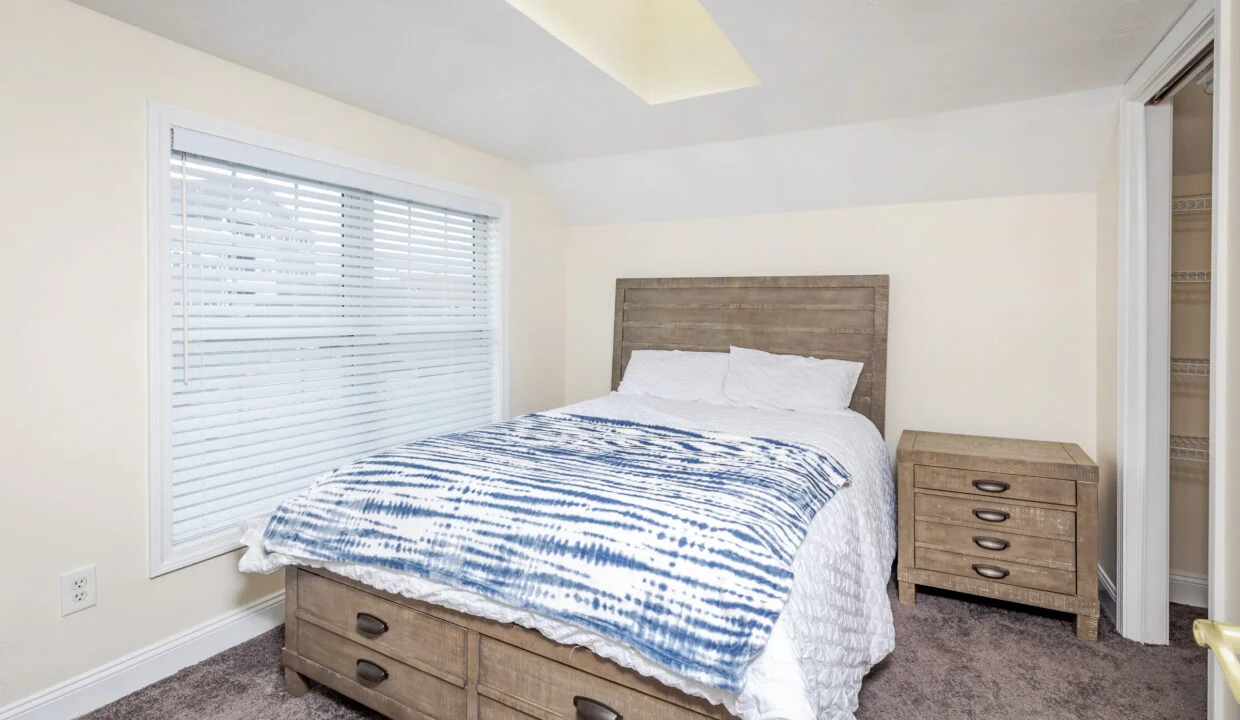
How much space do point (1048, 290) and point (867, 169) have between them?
3.31 ft

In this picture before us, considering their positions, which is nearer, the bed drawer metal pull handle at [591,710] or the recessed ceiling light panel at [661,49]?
the bed drawer metal pull handle at [591,710]

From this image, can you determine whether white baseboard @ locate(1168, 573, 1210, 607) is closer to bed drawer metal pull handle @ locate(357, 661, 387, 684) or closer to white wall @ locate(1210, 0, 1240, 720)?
white wall @ locate(1210, 0, 1240, 720)

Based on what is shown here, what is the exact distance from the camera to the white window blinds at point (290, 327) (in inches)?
86.0

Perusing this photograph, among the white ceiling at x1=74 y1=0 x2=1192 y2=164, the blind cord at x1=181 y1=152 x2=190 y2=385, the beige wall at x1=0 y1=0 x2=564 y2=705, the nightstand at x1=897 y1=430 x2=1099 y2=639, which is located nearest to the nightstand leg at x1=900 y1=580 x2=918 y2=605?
the nightstand at x1=897 y1=430 x2=1099 y2=639

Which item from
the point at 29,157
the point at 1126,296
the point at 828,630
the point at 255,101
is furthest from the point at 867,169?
the point at 29,157

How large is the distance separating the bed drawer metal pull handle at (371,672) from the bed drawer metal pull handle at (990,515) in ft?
7.34

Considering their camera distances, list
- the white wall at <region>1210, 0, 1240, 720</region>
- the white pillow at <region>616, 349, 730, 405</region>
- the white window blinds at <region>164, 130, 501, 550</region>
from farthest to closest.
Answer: the white pillow at <region>616, 349, 730, 405</region>
the white window blinds at <region>164, 130, 501, 550</region>
the white wall at <region>1210, 0, 1240, 720</region>

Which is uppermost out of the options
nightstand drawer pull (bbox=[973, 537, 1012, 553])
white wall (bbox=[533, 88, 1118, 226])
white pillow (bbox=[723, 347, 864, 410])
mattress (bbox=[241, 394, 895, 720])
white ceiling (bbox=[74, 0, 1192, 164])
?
white ceiling (bbox=[74, 0, 1192, 164])

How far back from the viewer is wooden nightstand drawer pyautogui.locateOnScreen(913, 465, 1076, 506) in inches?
93.2

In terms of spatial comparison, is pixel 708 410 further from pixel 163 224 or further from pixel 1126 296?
pixel 163 224

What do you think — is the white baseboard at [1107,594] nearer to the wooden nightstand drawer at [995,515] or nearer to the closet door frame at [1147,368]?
the closet door frame at [1147,368]

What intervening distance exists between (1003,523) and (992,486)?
145 millimetres

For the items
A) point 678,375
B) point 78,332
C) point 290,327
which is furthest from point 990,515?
point 78,332

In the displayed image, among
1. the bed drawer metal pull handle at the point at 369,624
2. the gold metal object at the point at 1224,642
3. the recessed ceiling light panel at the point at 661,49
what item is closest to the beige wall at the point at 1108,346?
the recessed ceiling light panel at the point at 661,49
